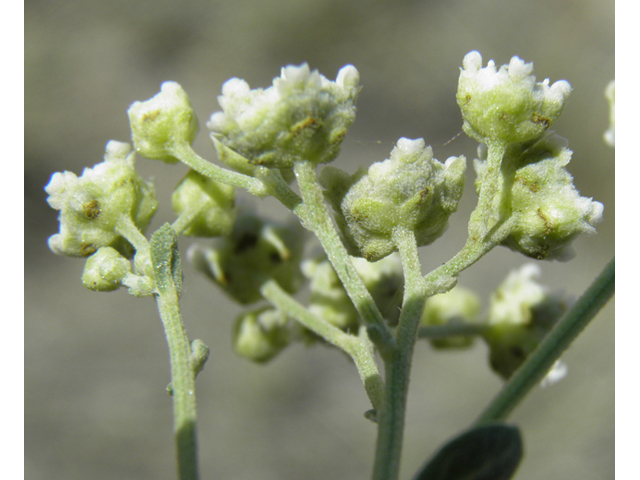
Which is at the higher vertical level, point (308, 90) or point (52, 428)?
point (52, 428)

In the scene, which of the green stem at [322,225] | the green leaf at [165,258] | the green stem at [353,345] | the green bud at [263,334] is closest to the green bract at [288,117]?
the green stem at [322,225]

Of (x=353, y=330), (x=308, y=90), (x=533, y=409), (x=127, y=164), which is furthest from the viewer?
(x=533, y=409)

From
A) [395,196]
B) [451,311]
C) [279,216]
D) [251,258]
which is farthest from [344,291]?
[279,216]

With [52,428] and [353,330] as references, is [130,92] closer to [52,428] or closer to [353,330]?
[52,428]

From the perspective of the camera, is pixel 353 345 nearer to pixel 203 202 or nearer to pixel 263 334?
pixel 203 202

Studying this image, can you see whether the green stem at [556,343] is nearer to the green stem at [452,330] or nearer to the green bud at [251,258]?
the green stem at [452,330]

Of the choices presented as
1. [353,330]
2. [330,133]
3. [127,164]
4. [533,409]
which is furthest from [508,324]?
[533,409]
